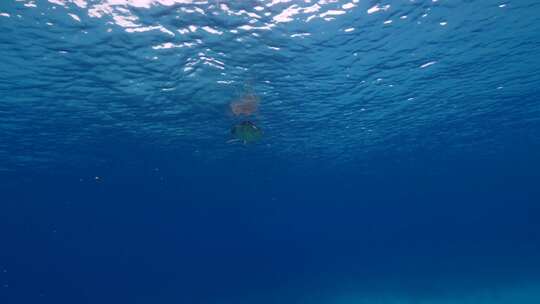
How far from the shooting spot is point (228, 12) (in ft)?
39.4

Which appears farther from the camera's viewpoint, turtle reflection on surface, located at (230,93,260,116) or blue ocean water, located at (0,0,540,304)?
turtle reflection on surface, located at (230,93,260,116)

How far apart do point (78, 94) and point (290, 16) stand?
10.0 meters

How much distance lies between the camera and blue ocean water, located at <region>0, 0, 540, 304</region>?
13180 millimetres

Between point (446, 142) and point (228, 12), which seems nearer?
point (228, 12)

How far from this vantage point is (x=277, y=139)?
2706 cm

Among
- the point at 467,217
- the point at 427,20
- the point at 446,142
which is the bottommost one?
the point at 427,20

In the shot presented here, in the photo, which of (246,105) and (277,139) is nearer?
(246,105)

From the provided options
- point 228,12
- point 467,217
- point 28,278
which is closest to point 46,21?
point 228,12

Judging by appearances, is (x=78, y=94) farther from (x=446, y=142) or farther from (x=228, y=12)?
(x=446, y=142)

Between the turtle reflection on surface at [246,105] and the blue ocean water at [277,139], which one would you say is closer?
the blue ocean water at [277,139]

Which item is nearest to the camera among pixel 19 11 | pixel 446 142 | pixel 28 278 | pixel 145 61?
pixel 19 11

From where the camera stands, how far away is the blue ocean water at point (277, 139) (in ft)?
43.2

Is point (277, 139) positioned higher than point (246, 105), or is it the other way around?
point (277, 139)

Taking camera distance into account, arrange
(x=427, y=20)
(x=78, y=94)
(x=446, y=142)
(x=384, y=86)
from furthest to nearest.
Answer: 1. (x=446, y=142)
2. (x=384, y=86)
3. (x=78, y=94)
4. (x=427, y=20)
